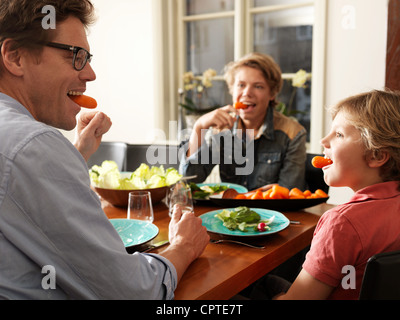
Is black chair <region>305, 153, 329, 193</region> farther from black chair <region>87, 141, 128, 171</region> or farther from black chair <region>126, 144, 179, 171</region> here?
black chair <region>87, 141, 128, 171</region>

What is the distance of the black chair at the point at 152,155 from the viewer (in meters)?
2.66

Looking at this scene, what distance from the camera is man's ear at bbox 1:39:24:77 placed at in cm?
94

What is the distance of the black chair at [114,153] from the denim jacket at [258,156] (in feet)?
2.20

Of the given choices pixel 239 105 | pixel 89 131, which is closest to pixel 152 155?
pixel 239 105

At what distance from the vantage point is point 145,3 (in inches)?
158

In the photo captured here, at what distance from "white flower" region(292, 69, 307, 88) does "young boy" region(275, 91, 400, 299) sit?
6.89 feet

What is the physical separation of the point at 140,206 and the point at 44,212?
0.67 m

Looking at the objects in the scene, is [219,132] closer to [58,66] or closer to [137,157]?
[137,157]

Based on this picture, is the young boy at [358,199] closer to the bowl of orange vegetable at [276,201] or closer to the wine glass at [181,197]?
the bowl of orange vegetable at [276,201]

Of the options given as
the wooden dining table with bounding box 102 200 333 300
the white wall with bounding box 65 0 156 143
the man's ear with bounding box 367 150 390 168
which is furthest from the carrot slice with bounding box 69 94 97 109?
the white wall with bounding box 65 0 156 143

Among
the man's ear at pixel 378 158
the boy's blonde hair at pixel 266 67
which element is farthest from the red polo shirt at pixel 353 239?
the boy's blonde hair at pixel 266 67

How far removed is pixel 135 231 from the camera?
1.32 m
